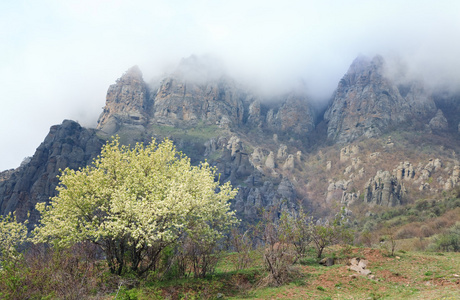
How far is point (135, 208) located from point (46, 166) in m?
180

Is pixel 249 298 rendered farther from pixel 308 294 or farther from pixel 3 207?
pixel 3 207

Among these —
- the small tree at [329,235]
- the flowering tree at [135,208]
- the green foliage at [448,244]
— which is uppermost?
the flowering tree at [135,208]

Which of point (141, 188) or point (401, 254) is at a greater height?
point (141, 188)

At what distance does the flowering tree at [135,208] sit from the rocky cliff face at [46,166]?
497 feet

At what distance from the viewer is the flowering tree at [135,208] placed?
17547mm

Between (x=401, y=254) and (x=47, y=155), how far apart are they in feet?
632

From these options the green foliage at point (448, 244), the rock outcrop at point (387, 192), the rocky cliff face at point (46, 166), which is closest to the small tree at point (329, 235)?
the green foliage at point (448, 244)

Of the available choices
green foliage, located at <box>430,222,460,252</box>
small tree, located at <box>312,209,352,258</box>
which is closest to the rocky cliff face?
small tree, located at <box>312,209,352,258</box>

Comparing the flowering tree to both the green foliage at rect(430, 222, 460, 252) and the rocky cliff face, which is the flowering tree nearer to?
the green foliage at rect(430, 222, 460, 252)

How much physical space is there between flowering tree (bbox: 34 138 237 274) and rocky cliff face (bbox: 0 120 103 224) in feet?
497

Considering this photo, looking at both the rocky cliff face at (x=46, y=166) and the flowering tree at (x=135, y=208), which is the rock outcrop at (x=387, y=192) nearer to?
the flowering tree at (x=135, y=208)

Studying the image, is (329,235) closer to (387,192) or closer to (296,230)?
(296,230)

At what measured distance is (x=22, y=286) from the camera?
46.5 ft

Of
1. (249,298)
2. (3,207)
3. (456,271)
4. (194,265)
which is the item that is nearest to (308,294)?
(249,298)
